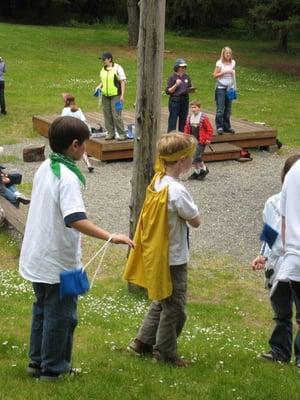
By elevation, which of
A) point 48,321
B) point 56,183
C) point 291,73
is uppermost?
point 56,183

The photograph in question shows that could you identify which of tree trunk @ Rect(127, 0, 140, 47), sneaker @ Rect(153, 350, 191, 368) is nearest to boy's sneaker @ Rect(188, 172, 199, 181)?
sneaker @ Rect(153, 350, 191, 368)

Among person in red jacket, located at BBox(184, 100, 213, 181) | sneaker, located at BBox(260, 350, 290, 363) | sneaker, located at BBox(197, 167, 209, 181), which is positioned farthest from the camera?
sneaker, located at BBox(197, 167, 209, 181)

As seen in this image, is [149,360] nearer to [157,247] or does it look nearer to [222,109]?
[157,247]

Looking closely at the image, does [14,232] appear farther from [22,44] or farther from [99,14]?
[99,14]

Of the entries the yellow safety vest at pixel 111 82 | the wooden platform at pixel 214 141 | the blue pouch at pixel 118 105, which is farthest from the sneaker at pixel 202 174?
the yellow safety vest at pixel 111 82

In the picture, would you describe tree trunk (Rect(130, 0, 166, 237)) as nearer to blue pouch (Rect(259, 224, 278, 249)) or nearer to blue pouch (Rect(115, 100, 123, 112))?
blue pouch (Rect(259, 224, 278, 249))

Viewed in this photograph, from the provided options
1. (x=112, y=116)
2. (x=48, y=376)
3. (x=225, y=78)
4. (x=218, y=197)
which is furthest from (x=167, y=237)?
(x=225, y=78)

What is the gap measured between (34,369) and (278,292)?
189cm

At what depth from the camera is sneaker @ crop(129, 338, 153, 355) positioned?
19.4 feet

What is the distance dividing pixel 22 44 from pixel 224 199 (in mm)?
24400

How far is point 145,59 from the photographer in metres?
8.38

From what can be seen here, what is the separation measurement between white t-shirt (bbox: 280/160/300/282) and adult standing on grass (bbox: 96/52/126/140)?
1073 centimetres

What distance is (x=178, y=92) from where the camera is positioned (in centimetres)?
1658

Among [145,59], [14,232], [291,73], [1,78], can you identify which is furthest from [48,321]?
[291,73]
